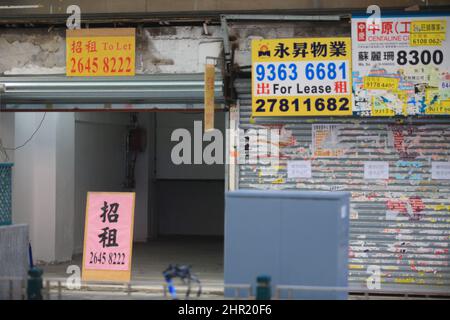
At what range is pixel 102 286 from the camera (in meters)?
15.1

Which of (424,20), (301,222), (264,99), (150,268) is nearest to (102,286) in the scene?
(150,268)

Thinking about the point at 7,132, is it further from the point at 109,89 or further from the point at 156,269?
the point at 156,269

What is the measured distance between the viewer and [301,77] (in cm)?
1514

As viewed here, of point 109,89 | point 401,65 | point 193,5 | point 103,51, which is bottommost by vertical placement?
point 109,89

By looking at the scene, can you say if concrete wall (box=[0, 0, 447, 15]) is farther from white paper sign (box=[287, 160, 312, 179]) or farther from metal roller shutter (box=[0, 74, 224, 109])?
white paper sign (box=[287, 160, 312, 179])

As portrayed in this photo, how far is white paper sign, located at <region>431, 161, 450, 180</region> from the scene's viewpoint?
15.0 metres

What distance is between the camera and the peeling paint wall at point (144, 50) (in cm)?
1577

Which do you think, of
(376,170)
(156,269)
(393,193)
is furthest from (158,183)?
(393,193)

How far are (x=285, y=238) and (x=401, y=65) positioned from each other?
5.12 m

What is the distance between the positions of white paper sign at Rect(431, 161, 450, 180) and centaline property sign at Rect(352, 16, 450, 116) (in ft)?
2.95

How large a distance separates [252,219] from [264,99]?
180 inches

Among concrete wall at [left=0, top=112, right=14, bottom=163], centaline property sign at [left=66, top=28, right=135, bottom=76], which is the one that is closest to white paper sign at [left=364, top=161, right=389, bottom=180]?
centaline property sign at [left=66, top=28, right=135, bottom=76]

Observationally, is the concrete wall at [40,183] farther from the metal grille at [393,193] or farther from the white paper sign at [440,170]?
the white paper sign at [440,170]

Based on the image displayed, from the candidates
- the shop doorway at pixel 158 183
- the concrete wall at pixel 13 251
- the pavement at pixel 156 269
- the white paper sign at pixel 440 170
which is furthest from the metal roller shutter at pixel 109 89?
the shop doorway at pixel 158 183
